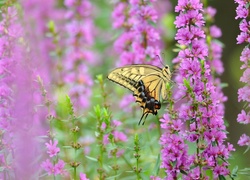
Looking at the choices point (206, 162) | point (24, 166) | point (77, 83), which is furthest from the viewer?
point (77, 83)

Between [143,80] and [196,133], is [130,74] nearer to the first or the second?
[143,80]

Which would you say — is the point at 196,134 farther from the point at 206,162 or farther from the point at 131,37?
the point at 131,37

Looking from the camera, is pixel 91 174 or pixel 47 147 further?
pixel 91 174

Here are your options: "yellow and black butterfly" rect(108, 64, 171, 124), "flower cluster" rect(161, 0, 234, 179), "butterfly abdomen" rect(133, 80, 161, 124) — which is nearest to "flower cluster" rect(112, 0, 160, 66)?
"yellow and black butterfly" rect(108, 64, 171, 124)

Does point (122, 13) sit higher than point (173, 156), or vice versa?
point (122, 13)

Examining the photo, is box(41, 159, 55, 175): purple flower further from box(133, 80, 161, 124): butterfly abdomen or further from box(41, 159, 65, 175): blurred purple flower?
box(133, 80, 161, 124): butterfly abdomen

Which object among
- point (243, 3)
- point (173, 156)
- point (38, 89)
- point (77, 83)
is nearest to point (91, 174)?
point (77, 83)

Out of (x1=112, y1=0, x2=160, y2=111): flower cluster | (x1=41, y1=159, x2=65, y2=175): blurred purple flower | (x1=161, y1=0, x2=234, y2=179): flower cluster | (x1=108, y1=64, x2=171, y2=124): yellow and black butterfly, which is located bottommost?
(x1=41, y1=159, x2=65, y2=175): blurred purple flower

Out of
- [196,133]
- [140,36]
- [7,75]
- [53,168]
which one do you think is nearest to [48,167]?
[53,168]
